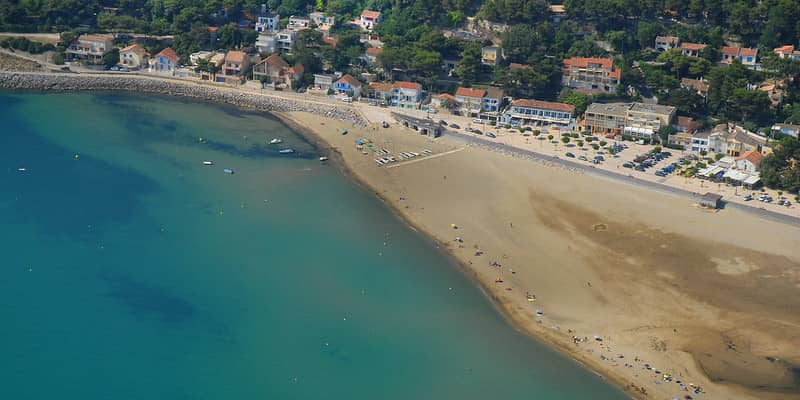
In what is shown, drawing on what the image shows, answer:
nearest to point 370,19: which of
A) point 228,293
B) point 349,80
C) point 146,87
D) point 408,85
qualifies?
point 349,80

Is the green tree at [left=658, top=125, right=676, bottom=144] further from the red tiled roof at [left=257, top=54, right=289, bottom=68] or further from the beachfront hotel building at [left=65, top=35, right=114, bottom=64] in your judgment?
the beachfront hotel building at [left=65, top=35, right=114, bottom=64]

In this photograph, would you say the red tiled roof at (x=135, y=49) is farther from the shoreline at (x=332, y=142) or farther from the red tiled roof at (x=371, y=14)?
the red tiled roof at (x=371, y=14)

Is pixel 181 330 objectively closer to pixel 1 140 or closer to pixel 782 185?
pixel 1 140

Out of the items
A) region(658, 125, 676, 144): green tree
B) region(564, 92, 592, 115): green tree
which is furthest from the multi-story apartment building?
region(658, 125, 676, 144): green tree

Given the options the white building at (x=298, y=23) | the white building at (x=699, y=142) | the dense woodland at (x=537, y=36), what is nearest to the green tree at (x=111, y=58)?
the dense woodland at (x=537, y=36)

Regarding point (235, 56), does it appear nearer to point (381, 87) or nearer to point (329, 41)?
point (329, 41)

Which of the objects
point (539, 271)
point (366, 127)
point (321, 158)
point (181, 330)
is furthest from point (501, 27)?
point (181, 330)
